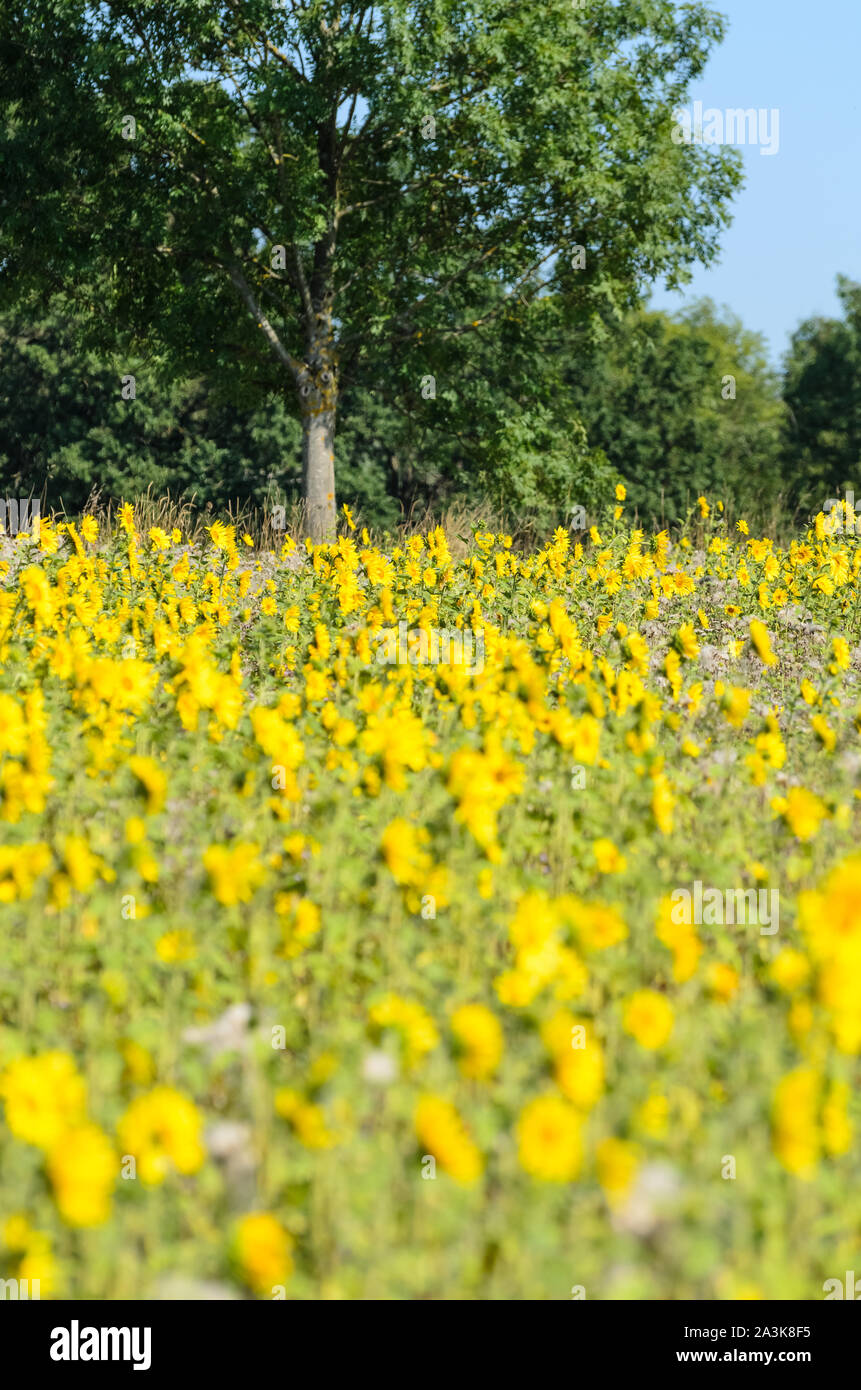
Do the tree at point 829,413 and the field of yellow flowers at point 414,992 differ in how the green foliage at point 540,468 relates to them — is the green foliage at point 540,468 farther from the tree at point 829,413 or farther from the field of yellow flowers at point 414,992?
the tree at point 829,413

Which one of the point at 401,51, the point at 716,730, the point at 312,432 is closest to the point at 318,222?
the point at 401,51

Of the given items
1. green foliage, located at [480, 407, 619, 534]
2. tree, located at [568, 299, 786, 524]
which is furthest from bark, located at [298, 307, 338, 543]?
tree, located at [568, 299, 786, 524]

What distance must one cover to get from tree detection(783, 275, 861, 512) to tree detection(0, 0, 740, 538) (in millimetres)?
29296

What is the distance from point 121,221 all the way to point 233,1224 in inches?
654

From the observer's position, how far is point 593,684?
5.18 metres

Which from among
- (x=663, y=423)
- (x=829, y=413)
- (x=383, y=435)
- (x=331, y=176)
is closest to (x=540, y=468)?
(x=331, y=176)

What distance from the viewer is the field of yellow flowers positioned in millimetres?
2238

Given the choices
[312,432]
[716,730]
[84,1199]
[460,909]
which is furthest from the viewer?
[312,432]

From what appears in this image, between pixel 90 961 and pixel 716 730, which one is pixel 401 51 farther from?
pixel 90 961

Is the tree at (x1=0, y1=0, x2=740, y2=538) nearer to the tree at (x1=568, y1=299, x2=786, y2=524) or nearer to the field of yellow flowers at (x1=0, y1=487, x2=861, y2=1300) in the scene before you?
the field of yellow flowers at (x1=0, y1=487, x2=861, y2=1300)

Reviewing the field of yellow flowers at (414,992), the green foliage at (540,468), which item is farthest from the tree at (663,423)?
the field of yellow flowers at (414,992)

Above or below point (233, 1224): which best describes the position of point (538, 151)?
above

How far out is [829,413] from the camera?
158 feet
